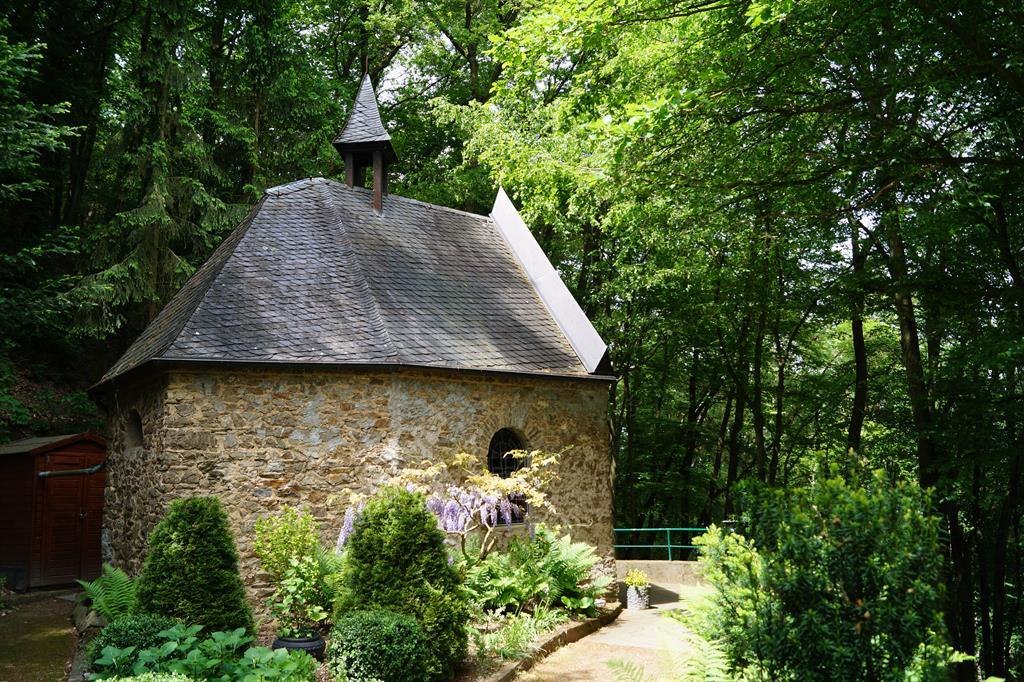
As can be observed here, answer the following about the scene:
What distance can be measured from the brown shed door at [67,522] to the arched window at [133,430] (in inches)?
125

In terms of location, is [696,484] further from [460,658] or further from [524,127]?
[460,658]

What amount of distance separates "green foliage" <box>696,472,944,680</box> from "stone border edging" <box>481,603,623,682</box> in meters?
3.29

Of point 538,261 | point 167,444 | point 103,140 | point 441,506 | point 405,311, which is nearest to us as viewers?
point 441,506

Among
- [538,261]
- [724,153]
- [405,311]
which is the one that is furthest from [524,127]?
[724,153]

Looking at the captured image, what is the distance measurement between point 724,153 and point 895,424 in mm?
9942

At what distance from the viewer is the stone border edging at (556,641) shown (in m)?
7.62

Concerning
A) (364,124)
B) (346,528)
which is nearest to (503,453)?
(346,528)

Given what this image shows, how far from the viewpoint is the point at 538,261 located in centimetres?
1505

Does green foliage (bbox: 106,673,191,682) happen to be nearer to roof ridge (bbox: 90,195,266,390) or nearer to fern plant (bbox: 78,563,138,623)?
fern plant (bbox: 78,563,138,623)

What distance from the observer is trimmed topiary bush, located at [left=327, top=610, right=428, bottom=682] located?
676 cm

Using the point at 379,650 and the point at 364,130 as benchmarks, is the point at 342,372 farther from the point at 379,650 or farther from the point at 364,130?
the point at 364,130

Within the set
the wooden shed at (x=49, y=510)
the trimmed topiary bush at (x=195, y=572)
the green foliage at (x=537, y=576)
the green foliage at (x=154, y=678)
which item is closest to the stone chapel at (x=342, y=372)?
the green foliage at (x=537, y=576)

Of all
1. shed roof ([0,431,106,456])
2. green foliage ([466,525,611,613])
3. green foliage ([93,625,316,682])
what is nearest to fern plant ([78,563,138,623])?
green foliage ([93,625,316,682])

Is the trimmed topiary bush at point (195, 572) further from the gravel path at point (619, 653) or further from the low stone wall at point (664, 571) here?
the low stone wall at point (664, 571)
